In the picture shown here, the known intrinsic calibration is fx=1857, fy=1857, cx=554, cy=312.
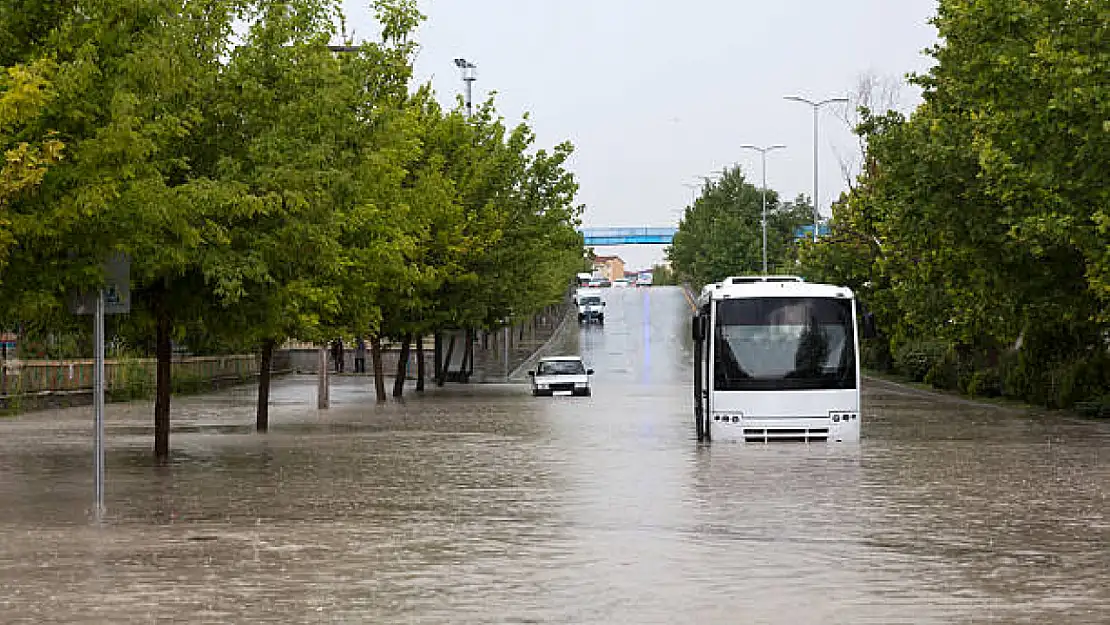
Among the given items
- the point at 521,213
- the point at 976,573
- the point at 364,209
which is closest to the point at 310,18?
the point at 364,209

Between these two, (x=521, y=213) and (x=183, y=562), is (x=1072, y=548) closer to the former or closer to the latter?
(x=183, y=562)

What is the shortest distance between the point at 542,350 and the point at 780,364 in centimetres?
7445

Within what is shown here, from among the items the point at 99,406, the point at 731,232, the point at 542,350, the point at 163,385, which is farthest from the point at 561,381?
the point at 731,232

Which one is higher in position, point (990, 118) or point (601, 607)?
point (990, 118)

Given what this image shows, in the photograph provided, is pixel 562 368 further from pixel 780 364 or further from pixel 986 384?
pixel 780 364

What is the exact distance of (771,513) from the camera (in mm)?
19047

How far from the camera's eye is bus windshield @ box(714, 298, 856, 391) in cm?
3169

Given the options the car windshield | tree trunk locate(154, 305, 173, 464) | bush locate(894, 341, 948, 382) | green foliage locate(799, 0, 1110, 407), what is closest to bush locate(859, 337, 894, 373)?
bush locate(894, 341, 948, 382)

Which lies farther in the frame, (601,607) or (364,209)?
Answer: (364,209)

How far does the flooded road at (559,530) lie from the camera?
12297 mm

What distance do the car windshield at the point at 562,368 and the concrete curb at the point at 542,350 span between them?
56.3 feet

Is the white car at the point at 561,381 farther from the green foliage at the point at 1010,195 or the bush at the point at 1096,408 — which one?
the bush at the point at 1096,408

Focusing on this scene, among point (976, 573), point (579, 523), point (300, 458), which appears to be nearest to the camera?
point (976, 573)

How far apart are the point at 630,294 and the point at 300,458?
147 meters
